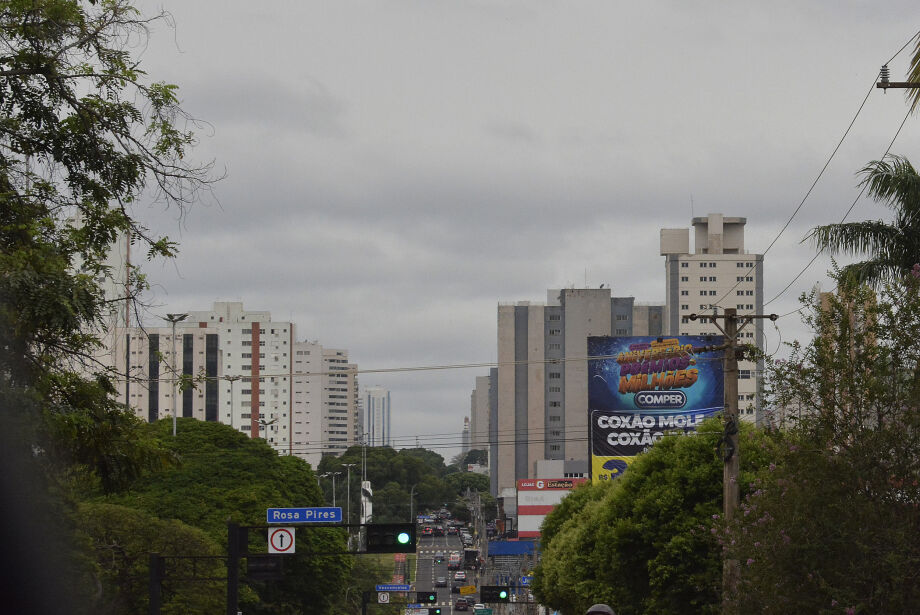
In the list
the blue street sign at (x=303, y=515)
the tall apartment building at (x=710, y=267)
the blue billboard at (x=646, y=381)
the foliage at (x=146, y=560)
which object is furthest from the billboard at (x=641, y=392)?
the tall apartment building at (x=710, y=267)

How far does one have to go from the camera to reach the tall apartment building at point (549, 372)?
484ft

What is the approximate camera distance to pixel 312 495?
174ft

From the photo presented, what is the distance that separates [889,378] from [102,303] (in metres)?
8.86

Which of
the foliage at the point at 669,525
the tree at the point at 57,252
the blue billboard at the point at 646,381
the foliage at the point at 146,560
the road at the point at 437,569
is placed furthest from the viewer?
the road at the point at 437,569

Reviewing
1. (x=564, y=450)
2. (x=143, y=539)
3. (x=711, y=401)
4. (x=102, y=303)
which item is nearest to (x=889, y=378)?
(x=102, y=303)

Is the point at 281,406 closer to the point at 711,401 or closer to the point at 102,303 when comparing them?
the point at 711,401

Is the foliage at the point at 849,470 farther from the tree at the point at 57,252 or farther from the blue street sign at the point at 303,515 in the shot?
the blue street sign at the point at 303,515

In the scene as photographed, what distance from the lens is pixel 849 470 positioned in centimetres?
1337

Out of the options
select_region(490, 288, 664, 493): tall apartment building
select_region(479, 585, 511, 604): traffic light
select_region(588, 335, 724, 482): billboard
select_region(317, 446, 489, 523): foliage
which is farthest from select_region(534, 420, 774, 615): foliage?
select_region(490, 288, 664, 493): tall apartment building

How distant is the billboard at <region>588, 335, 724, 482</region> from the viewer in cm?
6719

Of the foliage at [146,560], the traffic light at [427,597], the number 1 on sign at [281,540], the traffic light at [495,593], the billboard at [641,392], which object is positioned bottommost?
the traffic light at [427,597]

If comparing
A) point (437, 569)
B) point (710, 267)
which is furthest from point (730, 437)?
point (710, 267)

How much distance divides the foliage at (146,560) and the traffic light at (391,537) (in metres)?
10.5

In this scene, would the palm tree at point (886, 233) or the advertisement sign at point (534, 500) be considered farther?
the advertisement sign at point (534, 500)
